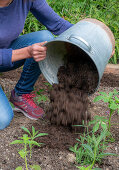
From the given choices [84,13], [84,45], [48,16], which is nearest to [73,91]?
[84,45]

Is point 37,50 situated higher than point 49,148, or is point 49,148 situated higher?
point 37,50

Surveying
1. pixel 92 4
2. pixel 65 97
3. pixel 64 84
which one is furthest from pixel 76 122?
pixel 92 4

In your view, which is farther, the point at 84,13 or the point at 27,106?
the point at 84,13

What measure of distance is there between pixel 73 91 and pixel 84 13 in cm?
214

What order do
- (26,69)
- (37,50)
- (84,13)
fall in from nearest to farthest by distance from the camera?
(37,50) < (26,69) < (84,13)

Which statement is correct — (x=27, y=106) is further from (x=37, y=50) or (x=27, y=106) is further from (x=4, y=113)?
(x=37, y=50)

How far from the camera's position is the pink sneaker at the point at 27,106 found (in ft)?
8.15

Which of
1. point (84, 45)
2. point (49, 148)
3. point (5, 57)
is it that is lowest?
point (49, 148)

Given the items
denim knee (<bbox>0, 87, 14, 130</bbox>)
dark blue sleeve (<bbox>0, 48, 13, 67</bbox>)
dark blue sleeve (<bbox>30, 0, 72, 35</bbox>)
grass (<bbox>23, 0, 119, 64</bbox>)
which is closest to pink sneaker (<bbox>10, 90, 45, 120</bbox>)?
denim knee (<bbox>0, 87, 14, 130</bbox>)

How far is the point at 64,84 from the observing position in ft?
7.28

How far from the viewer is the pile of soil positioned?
6.55 feet

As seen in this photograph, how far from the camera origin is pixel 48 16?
250cm

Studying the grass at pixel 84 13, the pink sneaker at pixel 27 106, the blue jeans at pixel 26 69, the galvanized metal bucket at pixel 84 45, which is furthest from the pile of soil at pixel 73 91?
the grass at pixel 84 13

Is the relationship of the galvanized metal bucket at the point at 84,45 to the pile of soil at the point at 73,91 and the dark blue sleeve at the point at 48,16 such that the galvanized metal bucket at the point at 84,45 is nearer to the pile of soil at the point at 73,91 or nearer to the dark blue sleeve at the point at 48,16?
the pile of soil at the point at 73,91
